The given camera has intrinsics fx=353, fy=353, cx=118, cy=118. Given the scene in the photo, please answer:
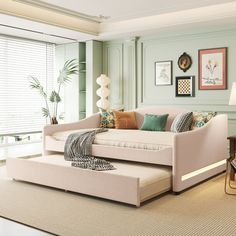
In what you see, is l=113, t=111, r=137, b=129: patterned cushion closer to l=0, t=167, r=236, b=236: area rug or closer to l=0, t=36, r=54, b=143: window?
l=0, t=167, r=236, b=236: area rug

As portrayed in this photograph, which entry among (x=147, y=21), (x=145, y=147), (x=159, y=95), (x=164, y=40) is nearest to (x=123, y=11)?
(x=147, y=21)

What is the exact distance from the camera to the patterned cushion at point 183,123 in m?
4.60

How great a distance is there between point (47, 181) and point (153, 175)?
122 centimetres

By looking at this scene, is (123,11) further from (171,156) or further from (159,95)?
(171,156)

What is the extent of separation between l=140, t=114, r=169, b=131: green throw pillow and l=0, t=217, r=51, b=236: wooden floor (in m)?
2.65

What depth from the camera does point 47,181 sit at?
12.8 ft

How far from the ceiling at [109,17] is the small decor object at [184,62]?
42cm

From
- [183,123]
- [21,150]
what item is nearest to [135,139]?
[183,123]

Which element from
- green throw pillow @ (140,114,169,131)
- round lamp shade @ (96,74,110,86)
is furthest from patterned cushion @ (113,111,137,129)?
round lamp shade @ (96,74,110,86)

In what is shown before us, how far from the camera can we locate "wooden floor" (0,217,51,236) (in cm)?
264

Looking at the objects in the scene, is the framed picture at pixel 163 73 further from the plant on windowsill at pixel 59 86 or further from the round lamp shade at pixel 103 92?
the plant on windowsill at pixel 59 86

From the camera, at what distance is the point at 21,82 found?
653 cm

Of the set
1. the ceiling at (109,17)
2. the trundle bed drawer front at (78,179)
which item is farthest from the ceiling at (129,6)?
the trundle bed drawer front at (78,179)

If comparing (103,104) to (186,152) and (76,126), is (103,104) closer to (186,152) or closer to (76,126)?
(76,126)
